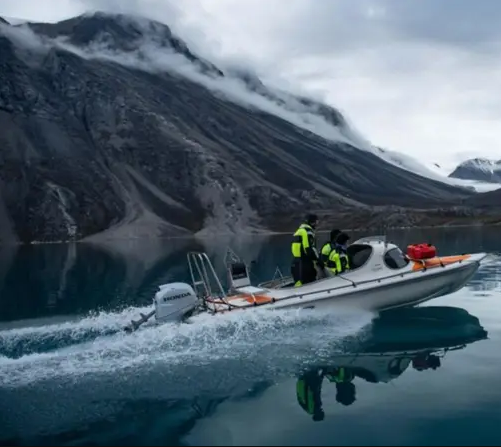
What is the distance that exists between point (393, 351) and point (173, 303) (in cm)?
616

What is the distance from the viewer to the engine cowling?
17812 millimetres

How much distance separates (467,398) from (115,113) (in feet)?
575

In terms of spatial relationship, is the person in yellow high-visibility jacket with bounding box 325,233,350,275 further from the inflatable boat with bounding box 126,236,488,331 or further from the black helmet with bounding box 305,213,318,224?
the black helmet with bounding box 305,213,318,224

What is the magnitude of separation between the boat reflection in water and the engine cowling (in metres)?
4.81

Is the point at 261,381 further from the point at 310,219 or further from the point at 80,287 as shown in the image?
the point at 80,287

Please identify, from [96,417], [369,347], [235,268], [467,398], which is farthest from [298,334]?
[96,417]

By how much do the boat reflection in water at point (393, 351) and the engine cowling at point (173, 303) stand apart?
481 cm

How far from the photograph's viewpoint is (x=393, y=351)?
16203 mm

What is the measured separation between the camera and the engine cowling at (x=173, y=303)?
58.4ft

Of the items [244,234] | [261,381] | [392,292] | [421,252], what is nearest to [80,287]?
[392,292]

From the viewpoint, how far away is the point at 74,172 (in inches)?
5955

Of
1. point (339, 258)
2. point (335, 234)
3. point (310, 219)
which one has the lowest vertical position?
point (339, 258)

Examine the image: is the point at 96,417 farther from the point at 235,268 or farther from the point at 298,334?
the point at 235,268

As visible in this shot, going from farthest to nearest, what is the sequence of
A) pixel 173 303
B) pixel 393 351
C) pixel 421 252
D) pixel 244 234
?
1. pixel 244 234
2. pixel 421 252
3. pixel 173 303
4. pixel 393 351
